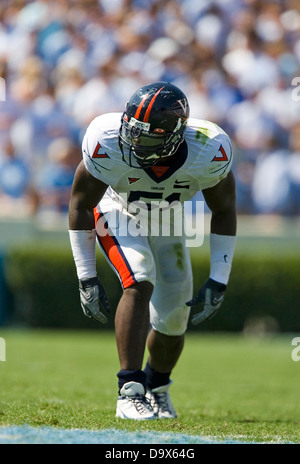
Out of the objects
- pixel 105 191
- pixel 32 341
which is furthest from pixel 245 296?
pixel 105 191

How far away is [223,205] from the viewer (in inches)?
168

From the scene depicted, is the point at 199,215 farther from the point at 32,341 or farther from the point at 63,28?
the point at 63,28

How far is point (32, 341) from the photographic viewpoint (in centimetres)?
895

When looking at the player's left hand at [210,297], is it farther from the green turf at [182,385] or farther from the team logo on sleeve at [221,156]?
the team logo on sleeve at [221,156]

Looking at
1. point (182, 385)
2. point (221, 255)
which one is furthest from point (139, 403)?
point (182, 385)

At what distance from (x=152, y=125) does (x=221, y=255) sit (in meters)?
0.90

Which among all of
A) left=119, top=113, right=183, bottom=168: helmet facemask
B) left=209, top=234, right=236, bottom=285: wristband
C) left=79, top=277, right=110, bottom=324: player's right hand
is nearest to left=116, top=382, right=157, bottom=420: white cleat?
left=79, top=277, right=110, bottom=324: player's right hand

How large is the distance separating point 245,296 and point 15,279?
113 inches

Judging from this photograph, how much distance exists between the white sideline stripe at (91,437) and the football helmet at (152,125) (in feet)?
4.34

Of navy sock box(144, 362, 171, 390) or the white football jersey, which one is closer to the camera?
the white football jersey

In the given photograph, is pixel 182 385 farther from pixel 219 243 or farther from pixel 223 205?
pixel 223 205

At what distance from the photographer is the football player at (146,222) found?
3932 millimetres

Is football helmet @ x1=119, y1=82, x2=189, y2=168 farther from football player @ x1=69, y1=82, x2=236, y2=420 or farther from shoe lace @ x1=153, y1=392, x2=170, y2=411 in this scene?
shoe lace @ x1=153, y1=392, x2=170, y2=411

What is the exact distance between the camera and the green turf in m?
3.81
